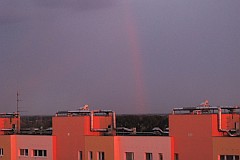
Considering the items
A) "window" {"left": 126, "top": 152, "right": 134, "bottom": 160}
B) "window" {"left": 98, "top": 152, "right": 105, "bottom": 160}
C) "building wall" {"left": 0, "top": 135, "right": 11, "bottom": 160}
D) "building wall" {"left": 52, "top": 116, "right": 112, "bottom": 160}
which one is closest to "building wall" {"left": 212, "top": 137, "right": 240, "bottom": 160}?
"window" {"left": 126, "top": 152, "right": 134, "bottom": 160}

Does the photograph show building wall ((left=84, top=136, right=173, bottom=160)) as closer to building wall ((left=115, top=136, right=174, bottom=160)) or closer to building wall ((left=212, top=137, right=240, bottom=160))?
building wall ((left=115, top=136, right=174, bottom=160))

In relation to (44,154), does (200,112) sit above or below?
above

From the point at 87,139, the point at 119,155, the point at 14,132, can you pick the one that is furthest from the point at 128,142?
the point at 14,132

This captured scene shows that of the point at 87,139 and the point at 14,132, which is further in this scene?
the point at 14,132

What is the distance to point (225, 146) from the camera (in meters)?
34.2

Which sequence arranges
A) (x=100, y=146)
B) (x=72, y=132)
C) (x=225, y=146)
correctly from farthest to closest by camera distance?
(x=72, y=132), (x=100, y=146), (x=225, y=146)

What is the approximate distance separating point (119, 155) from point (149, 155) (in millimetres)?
2708

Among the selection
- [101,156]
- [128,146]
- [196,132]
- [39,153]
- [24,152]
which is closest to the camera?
[196,132]

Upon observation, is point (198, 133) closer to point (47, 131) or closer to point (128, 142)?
point (128, 142)

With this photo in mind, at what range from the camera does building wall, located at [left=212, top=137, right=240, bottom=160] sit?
1320 inches

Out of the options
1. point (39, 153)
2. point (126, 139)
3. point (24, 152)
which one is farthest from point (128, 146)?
point (24, 152)

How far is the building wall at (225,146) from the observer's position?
3353 centimetres

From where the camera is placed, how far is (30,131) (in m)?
50.0

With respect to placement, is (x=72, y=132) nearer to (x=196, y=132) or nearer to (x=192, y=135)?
(x=192, y=135)
